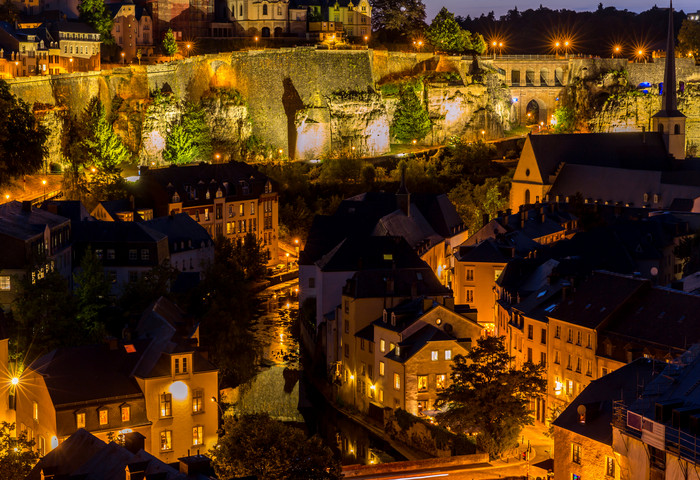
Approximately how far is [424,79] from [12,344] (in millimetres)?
63014

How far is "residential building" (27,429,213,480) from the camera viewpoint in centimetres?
2991

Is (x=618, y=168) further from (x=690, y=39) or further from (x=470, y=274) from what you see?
(x=690, y=39)

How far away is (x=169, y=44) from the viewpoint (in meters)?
94.2

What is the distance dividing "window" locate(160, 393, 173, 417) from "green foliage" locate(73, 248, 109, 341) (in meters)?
7.24

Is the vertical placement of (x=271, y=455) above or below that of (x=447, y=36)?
below

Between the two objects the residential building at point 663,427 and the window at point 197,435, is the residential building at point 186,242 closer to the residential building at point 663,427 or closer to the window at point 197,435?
the window at point 197,435

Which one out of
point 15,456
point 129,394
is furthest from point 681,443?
point 129,394

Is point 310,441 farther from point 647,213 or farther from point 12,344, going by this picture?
point 647,213

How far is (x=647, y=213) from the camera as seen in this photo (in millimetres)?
74938

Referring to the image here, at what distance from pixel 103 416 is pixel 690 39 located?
92.2 metres

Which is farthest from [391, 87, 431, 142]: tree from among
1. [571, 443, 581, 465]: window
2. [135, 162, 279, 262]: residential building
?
[571, 443, 581, 465]: window

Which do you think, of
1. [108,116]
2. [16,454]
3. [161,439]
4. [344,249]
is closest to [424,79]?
[108,116]

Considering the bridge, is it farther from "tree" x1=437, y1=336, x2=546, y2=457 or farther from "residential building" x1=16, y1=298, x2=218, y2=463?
"residential building" x1=16, y1=298, x2=218, y2=463

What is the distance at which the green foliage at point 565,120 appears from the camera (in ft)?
364
